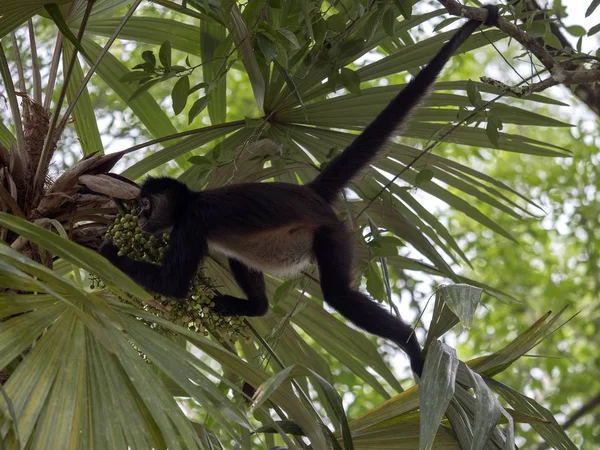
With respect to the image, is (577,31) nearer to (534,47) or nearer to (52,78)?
(534,47)

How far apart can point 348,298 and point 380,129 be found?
75cm

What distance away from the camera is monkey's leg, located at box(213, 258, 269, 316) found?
3.35 m

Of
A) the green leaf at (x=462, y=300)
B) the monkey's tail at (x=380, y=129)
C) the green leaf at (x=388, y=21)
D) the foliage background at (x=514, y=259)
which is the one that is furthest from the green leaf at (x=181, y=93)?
the foliage background at (x=514, y=259)

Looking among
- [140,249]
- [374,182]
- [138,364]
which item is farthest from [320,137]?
[138,364]

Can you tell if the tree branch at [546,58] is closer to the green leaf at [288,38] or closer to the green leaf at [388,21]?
the green leaf at [388,21]

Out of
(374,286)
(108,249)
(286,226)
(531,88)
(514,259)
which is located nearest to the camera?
(531,88)

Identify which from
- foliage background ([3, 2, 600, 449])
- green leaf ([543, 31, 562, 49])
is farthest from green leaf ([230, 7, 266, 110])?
foliage background ([3, 2, 600, 449])

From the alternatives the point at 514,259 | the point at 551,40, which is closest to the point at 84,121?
the point at 551,40

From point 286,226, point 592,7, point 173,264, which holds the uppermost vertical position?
point 592,7

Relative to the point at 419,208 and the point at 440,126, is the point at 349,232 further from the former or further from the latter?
the point at 440,126

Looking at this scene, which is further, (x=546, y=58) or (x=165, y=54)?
(x=546, y=58)

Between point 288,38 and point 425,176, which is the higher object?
point 288,38

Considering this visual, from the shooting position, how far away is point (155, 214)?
3121 mm

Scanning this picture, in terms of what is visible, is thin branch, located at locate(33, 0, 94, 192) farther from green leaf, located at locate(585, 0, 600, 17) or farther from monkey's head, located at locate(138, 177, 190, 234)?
green leaf, located at locate(585, 0, 600, 17)
